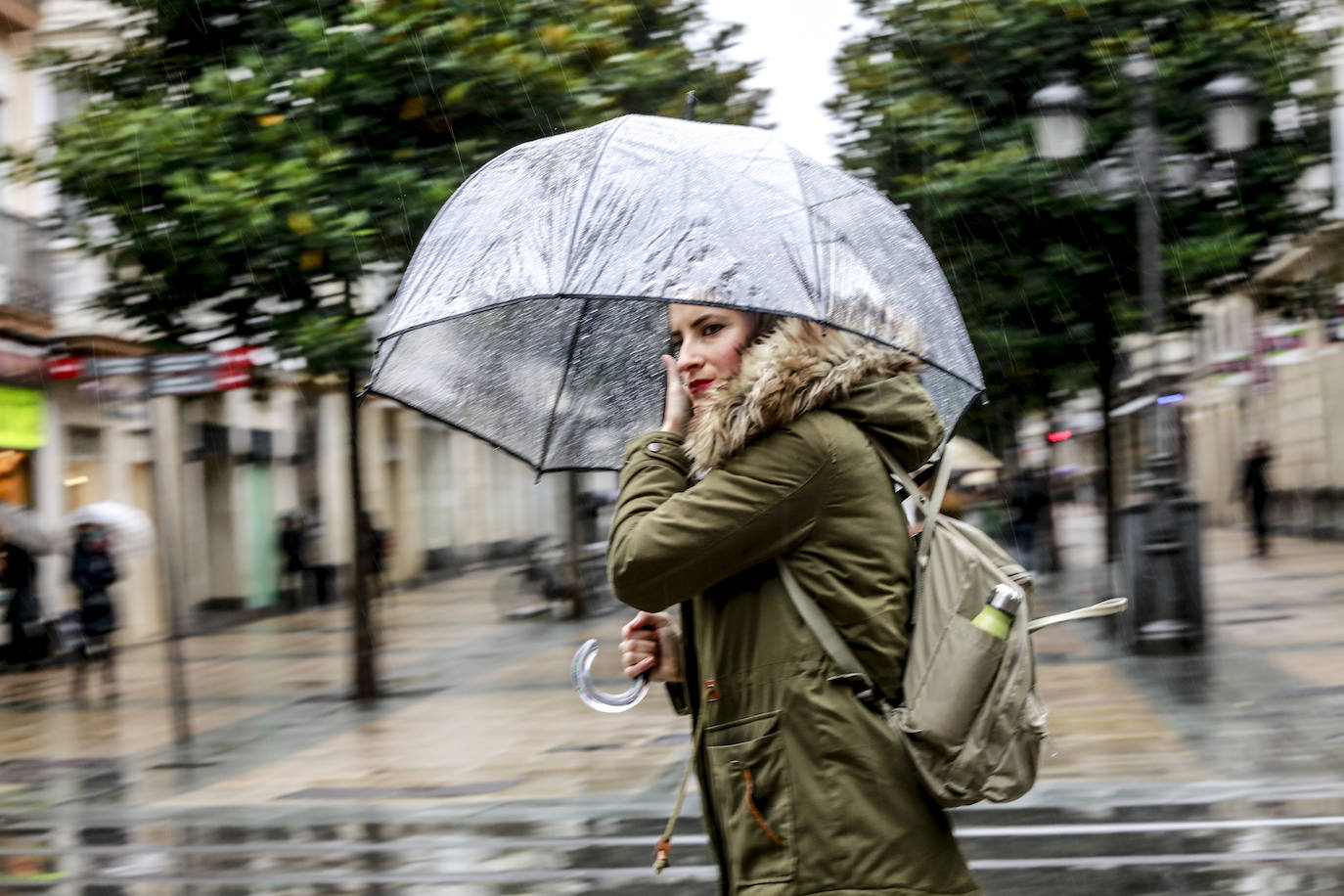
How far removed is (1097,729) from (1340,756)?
1598 mm

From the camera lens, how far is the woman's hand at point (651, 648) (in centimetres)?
255

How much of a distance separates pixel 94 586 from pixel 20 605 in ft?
5.90

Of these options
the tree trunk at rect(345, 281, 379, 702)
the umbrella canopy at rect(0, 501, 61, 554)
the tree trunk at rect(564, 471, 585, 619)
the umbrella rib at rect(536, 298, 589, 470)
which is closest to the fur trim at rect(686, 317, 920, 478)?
the umbrella rib at rect(536, 298, 589, 470)

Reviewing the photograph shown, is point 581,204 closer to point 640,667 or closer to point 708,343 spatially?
point 708,343

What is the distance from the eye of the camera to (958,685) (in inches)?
86.6

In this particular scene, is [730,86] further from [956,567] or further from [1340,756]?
[956,567]

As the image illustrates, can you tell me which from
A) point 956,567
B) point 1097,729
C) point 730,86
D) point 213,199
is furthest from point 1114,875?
point 730,86

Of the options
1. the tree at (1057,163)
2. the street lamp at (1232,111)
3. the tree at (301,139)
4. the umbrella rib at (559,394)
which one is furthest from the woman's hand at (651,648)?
the tree at (1057,163)

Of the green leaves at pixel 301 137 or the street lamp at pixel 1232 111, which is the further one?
the street lamp at pixel 1232 111

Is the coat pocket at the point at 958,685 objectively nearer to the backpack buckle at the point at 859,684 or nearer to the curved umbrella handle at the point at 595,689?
the backpack buckle at the point at 859,684

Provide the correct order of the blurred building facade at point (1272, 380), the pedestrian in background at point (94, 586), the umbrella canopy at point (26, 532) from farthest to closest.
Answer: the umbrella canopy at point (26, 532) < the pedestrian in background at point (94, 586) < the blurred building facade at point (1272, 380)

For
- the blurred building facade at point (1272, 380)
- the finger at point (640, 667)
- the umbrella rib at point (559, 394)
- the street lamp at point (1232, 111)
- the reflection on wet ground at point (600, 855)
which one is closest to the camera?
the finger at point (640, 667)

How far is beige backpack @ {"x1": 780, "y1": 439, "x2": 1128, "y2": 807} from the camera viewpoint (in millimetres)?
2203

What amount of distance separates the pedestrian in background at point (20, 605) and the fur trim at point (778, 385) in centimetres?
1749
